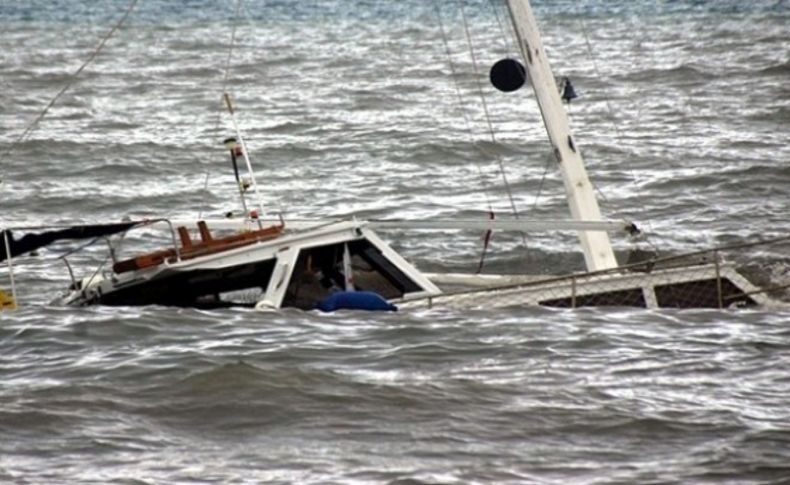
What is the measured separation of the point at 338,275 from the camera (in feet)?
70.5

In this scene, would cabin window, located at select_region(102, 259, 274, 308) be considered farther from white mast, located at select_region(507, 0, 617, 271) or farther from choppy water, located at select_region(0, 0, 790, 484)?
white mast, located at select_region(507, 0, 617, 271)

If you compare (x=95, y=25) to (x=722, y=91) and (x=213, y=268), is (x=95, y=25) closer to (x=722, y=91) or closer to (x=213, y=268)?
(x=722, y=91)

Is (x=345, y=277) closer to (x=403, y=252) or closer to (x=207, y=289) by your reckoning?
(x=207, y=289)

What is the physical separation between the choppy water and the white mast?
95.3 inches

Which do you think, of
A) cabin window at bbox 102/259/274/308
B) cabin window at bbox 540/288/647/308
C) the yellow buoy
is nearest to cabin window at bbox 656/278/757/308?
cabin window at bbox 540/288/647/308

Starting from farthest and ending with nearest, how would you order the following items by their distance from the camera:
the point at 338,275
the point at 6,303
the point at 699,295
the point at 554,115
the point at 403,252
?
1. the point at 403,252
2. the point at 554,115
3. the point at 6,303
4. the point at 338,275
5. the point at 699,295

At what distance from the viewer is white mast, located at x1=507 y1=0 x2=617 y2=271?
2275 cm

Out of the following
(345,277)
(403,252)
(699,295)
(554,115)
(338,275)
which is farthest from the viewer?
(403,252)

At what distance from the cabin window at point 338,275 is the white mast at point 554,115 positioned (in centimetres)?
225

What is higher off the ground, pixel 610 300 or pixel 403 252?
pixel 403 252

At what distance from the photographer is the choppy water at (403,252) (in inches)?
619

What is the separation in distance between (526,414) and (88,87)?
36.8 meters

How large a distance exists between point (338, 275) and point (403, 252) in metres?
6.40

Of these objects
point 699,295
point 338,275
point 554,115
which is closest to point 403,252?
point 554,115
